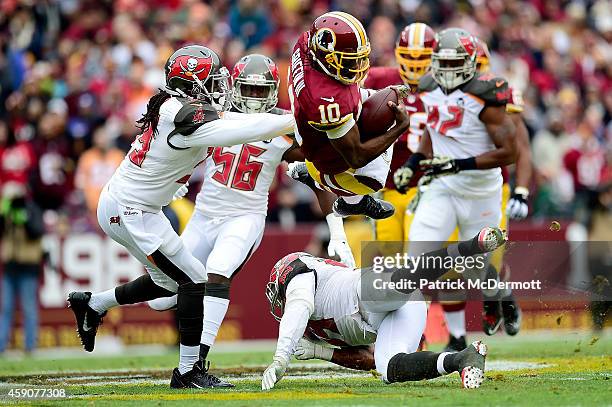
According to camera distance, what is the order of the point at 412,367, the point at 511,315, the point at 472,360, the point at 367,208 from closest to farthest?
the point at 472,360
the point at 412,367
the point at 367,208
the point at 511,315

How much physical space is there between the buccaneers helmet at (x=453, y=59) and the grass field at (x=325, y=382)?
217cm

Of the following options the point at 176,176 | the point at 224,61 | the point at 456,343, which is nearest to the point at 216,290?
the point at 176,176

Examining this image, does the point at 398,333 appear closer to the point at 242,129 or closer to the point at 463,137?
the point at 242,129

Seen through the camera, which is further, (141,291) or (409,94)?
(409,94)

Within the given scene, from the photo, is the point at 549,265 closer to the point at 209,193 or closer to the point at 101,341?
the point at 209,193

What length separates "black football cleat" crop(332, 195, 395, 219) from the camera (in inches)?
312

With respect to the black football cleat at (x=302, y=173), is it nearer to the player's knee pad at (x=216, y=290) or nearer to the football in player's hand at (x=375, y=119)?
the player's knee pad at (x=216, y=290)

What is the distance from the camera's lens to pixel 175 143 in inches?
292

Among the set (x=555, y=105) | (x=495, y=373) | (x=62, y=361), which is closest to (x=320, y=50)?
(x=495, y=373)

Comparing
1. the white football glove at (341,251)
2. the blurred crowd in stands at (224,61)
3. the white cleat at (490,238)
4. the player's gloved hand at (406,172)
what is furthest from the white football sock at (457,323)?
the blurred crowd in stands at (224,61)

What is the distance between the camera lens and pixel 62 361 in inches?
417

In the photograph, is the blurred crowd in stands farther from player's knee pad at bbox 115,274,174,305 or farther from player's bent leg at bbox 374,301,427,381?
player's bent leg at bbox 374,301,427,381

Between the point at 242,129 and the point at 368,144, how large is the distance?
2.48 ft

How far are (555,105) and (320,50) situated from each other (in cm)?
964
